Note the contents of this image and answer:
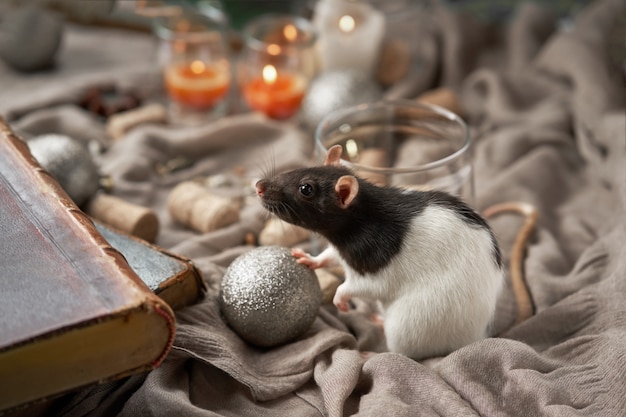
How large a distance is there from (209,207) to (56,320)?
0.67m

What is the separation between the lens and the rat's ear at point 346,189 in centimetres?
117

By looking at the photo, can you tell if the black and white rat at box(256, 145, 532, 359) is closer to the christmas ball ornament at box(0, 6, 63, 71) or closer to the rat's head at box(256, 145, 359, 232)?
the rat's head at box(256, 145, 359, 232)

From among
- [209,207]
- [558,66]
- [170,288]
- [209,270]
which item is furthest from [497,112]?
[170,288]

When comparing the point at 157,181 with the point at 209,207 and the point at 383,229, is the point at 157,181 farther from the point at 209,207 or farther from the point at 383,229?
the point at 383,229

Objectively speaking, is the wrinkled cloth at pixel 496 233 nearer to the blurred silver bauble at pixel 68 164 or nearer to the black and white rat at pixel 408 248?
the black and white rat at pixel 408 248

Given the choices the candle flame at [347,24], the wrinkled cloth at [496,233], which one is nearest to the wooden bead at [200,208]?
the wrinkled cloth at [496,233]

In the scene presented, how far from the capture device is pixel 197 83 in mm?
2043

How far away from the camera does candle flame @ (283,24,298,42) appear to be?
2.11 metres

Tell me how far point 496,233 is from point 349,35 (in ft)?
2.51

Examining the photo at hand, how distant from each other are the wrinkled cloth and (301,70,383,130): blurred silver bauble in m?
0.07

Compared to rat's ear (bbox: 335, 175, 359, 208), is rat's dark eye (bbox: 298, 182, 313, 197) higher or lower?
lower

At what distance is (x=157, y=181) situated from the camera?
1832 millimetres

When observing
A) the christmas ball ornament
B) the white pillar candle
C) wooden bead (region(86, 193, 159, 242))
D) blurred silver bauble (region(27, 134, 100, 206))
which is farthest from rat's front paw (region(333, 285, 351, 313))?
the christmas ball ornament

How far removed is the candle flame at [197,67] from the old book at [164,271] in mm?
825
